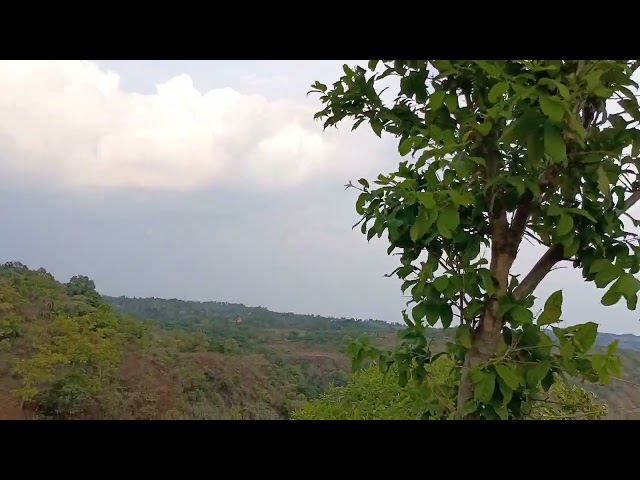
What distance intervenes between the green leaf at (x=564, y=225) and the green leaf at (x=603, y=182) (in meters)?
0.08

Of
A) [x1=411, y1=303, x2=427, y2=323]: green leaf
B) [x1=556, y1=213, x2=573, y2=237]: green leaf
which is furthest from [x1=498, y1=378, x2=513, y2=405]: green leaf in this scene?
[x1=556, y1=213, x2=573, y2=237]: green leaf

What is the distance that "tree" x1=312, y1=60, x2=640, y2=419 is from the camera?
0.81m

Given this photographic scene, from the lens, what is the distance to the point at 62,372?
3.22 metres

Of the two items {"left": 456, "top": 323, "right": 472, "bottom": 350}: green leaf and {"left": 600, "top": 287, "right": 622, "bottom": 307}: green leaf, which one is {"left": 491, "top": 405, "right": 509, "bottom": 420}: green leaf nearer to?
{"left": 456, "top": 323, "right": 472, "bottom": 350}: green leaf

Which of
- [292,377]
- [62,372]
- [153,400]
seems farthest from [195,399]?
[62,372]

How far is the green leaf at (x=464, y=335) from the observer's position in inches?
39.7

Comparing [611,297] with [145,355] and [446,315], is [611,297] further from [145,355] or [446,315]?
[145,355]

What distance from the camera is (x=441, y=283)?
944 mm

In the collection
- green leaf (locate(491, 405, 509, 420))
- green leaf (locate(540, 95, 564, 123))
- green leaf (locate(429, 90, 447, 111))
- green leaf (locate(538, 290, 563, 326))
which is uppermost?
green leaf (locate(429, 90, 447, 111))

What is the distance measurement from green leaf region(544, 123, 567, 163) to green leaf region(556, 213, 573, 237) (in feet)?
0.76

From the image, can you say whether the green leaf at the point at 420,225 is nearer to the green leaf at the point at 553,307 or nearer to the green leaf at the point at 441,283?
the green leaf at the point at 441,283

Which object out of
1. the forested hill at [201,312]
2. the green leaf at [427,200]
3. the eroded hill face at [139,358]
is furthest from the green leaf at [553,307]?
the eroded hill face at [139,358]

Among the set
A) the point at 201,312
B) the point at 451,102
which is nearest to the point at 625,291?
the point at 451,102
